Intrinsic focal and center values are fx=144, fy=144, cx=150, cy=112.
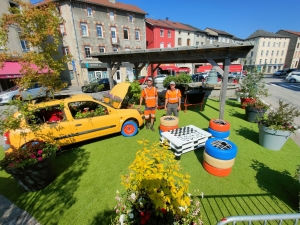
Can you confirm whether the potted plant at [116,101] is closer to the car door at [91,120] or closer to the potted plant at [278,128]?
the car door at [91,120]

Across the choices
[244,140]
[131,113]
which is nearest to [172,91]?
[131,113]

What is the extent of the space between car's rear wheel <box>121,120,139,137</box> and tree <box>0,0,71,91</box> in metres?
2.82

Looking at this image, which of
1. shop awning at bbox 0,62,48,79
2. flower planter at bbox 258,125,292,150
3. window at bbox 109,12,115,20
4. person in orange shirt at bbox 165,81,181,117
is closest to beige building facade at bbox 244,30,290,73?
window at bbox 109,12,115,20

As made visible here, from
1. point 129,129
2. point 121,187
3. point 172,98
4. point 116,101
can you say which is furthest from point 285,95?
point 121,187

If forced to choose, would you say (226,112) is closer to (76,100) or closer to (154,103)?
(154,103)

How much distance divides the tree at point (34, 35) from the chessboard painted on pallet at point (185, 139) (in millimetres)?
4291

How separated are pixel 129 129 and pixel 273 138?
15.5 feet

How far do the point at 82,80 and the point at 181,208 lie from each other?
25411 millimetres

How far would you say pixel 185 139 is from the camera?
415 centimetres

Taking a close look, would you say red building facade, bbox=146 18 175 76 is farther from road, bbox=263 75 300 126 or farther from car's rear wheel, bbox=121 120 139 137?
car's rear wheel, bbox=121 120 139 137

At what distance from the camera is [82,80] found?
23.5m

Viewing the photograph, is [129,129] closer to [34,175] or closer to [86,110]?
[86,110]

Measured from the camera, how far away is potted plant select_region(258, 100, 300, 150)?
4224mm

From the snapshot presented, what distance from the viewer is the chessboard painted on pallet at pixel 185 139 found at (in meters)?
3.98
